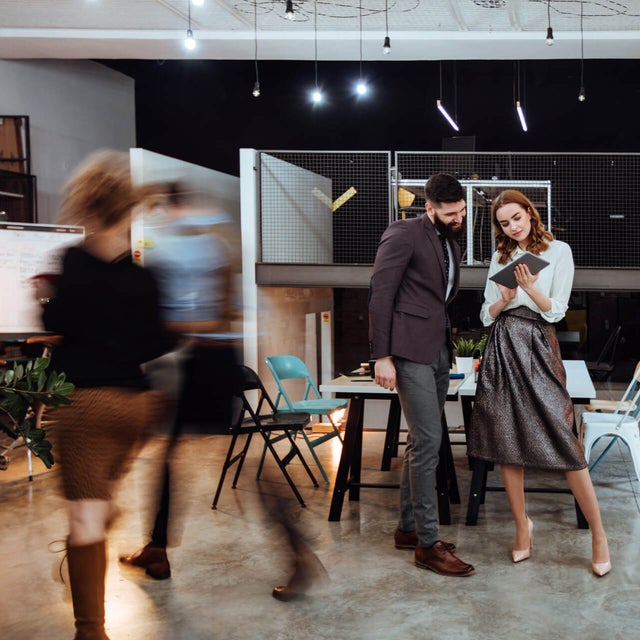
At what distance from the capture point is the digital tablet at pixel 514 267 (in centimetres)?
332

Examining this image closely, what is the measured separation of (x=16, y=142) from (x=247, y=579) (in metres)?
6.48

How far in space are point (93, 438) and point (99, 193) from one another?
0.76 meters

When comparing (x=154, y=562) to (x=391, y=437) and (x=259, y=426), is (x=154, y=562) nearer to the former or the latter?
(x=259, y=426)

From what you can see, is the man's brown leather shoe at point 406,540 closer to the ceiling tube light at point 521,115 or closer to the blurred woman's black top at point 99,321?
the blurred woman's black top at point 99,321

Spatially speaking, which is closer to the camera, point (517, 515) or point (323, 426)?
point (517, 515)

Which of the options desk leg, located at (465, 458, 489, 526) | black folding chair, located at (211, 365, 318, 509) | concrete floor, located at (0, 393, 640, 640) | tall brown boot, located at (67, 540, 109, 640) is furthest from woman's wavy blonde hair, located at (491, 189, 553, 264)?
tall brown boot, located at (67, 540, 109, 640)

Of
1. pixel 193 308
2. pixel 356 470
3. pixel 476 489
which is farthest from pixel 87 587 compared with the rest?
pixel 356 470

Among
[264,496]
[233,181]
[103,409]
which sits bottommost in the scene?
[264,496]

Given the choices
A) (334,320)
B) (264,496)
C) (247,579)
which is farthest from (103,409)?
(334,320)

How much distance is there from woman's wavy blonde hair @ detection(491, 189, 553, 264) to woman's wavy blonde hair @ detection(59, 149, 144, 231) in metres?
1.68

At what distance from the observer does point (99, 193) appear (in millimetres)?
2453

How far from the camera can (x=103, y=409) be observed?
2.44 m

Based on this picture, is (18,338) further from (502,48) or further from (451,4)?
(502,48)

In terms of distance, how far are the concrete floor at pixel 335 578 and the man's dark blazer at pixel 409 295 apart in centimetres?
80
